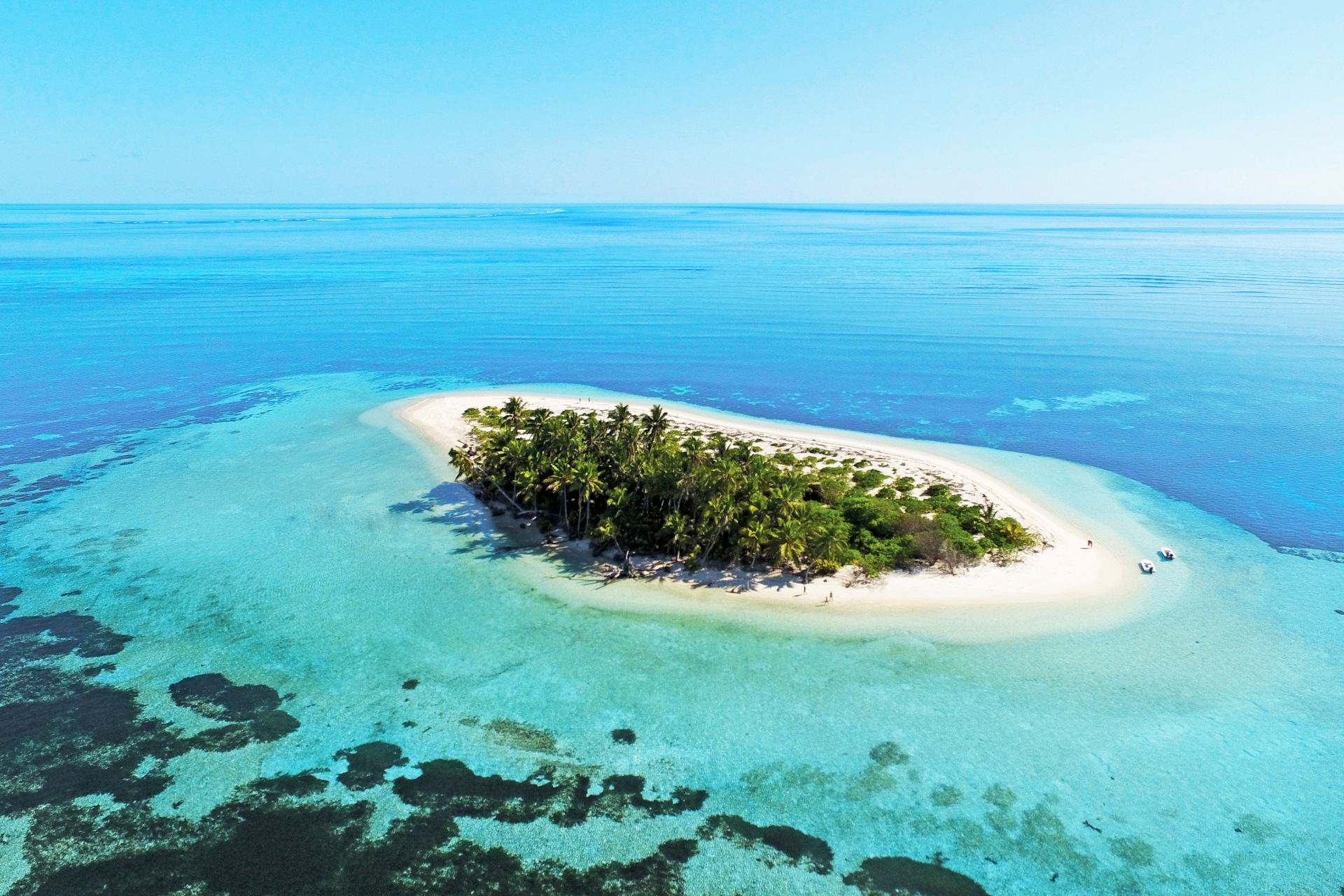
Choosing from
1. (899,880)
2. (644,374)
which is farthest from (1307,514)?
(644,374)

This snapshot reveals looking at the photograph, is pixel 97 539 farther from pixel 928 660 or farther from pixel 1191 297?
pixel 1191 297

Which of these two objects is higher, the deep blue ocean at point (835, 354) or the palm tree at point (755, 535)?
the deep blue ocean at point (835, 354)

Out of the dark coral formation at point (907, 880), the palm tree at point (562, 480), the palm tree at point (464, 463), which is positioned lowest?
the dark coral formation at point (907, 880)

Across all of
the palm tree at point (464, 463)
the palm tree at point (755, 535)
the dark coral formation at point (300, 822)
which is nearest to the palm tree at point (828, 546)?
the palm tree at point (755, 535)

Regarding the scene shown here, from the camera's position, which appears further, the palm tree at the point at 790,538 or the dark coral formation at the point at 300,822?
the palm tree at the point at 790,538

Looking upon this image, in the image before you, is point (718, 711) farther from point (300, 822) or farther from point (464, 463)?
point (464, 463)

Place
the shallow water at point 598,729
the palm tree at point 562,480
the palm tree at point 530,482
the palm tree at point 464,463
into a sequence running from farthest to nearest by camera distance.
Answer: the palm tree at point 464,463 → the palm tree at point 530,482 → the palm tree at point 562,480 → the shallow water at point 598,729

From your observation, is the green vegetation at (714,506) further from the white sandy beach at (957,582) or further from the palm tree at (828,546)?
the white sandy beach at (957,582)

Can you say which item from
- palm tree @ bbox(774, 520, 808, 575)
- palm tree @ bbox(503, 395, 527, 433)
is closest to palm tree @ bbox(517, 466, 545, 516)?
palm tree @ bbox(503, 395, 527, 433)
